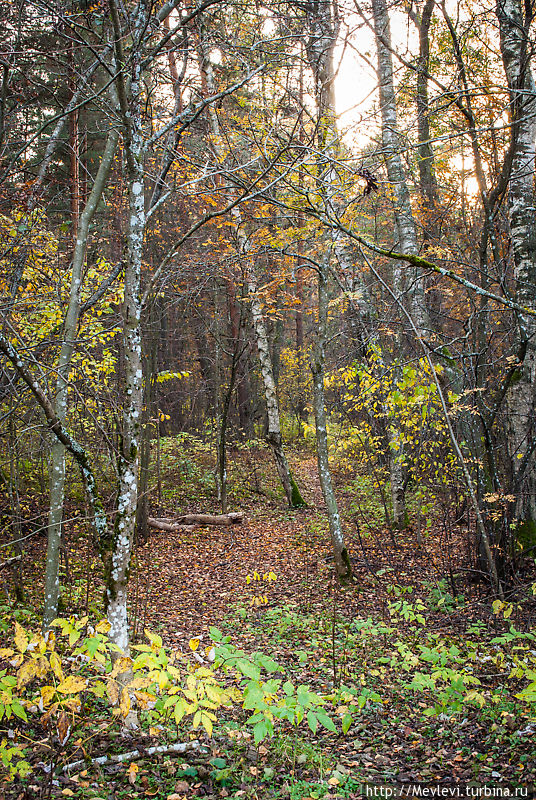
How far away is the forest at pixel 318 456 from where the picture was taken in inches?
115

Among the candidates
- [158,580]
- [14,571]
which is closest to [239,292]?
[158,580]

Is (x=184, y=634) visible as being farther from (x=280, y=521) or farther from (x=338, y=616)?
(x=280, y=521)

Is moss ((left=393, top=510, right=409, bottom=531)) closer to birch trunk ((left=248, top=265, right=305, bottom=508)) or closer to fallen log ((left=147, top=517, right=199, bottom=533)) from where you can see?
birch trunk ((left=248, top=265, right=305, bottom=508))

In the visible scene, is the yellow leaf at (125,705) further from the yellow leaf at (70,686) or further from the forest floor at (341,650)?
the forest floor at (341,650)

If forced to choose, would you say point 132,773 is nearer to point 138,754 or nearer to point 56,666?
point 138,754

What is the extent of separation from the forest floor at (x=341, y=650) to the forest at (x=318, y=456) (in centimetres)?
3

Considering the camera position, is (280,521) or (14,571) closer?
(14,571)

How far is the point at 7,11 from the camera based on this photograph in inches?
154

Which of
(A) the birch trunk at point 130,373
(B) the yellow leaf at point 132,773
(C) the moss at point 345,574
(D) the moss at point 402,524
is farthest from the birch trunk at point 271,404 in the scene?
(B) the yellow leaf at point 132,773

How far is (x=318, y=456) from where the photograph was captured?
6852 millimetres

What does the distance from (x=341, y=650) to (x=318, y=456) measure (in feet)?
8.41

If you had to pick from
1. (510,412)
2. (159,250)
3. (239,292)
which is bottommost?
(510,412)

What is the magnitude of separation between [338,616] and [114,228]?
846cm

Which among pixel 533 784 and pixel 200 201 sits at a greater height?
pixel 200 201
